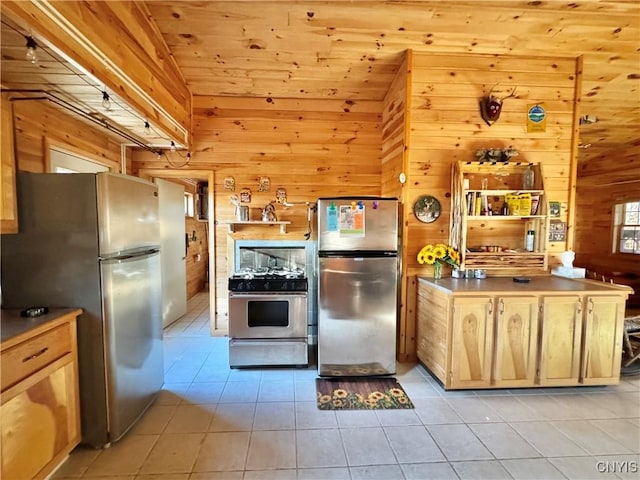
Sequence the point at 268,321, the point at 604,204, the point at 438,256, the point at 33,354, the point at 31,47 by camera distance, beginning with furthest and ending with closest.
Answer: the point at 604,204 → the point at 268,321 → the point at 438,256 → the point at 33,354 → the point at 31,47

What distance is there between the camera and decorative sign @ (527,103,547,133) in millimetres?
2994

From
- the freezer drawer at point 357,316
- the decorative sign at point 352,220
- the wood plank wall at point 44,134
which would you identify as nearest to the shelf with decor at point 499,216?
the freezer drawer at point 357,316

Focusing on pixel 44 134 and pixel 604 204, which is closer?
pixel 44 134

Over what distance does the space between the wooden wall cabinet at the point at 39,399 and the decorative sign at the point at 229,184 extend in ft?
7.15

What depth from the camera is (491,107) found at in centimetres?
288

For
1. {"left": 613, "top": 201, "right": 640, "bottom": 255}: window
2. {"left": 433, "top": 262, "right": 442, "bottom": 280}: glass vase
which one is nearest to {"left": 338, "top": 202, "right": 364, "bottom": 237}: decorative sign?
{"left": 433, "top": 262, "right": 442, "bottom": 280}: glass vase

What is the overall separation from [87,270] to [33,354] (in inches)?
19.2

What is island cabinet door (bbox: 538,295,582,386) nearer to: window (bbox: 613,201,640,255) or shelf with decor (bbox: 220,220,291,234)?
shelf with decor (bbox: 220,220,291,234)

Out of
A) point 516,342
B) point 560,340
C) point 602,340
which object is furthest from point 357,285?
point 602,340

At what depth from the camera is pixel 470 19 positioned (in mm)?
2518

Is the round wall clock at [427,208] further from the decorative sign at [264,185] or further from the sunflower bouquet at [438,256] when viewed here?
the decorative sign at [264,185]

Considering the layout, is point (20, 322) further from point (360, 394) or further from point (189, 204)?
point (189, 204)

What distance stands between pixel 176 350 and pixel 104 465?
165cm

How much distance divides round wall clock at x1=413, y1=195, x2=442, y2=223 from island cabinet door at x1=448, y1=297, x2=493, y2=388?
90cm
